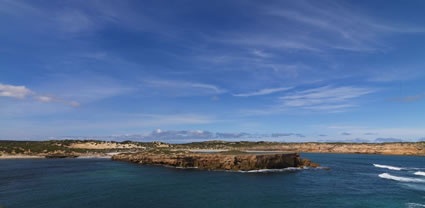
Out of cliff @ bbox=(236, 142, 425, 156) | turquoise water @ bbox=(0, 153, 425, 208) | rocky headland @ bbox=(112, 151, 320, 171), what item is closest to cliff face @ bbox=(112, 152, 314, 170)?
rocky headland @ bbox=(112, 151, 320, 171)

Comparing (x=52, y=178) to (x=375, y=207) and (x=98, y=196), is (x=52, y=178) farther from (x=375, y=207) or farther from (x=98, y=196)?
(x=375, y=207)

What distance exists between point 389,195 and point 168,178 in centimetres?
4591

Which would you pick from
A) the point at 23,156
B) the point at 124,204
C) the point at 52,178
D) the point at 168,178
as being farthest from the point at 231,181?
the point at 23,156

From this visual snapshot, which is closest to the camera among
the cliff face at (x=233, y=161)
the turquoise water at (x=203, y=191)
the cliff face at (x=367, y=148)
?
the turquoise water at (x=203, y=191)

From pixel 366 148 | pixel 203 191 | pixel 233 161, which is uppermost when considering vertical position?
pixel 233 161

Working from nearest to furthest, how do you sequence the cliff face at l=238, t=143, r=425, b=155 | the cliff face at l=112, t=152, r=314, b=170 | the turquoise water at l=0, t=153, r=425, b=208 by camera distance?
the turquoise water at l=0, t=153, r=425, b=208
the cliff face at l=112, t=152, r=314, b=170
the cliff face at l=238, t=143, r=425, b=155

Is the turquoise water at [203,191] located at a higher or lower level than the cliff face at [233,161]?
lower

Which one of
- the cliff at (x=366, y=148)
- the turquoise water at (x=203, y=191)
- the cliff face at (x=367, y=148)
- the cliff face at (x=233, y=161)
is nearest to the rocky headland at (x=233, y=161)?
the cliff face at (x=233, y=161)

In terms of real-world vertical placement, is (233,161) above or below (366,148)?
above

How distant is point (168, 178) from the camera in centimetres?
5938

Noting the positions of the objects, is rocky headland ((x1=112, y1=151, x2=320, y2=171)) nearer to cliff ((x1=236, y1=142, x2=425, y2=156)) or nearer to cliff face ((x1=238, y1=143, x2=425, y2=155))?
cliff ((x1=236, y1=142, x2=425, y2=156))

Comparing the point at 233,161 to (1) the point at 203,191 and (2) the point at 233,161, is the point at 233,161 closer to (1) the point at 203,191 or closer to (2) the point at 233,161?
(2) the point at 233,161

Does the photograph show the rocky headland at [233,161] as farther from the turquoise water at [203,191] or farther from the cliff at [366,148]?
the cliff at [366,148]

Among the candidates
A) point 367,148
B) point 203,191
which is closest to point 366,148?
point 367,148
